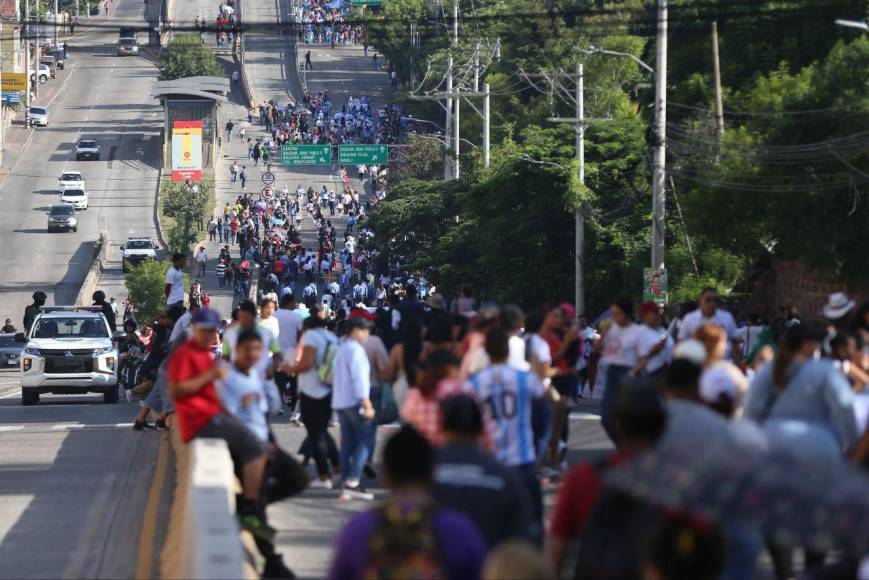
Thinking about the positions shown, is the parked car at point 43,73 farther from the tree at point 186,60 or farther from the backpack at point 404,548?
the backpack at point 404,548

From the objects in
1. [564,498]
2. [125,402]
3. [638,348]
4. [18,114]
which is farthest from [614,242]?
[18,114]

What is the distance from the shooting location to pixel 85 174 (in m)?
103

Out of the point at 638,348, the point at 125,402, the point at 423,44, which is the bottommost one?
the point at 125,402

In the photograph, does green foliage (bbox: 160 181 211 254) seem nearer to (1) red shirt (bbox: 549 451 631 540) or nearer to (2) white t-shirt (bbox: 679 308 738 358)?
(2) white t-shirt (bbox: 679 308 738 358)

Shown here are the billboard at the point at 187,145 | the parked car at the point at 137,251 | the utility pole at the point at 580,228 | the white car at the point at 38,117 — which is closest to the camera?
the utility pole at the point at 580,228

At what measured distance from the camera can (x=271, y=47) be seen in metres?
137

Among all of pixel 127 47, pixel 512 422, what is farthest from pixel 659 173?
pixel 127 47

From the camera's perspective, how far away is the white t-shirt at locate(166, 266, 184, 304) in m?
26.7

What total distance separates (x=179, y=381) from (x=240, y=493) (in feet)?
2.96

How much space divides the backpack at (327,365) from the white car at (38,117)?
100 metres

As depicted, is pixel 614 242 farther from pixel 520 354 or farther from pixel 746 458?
pixel 746 458

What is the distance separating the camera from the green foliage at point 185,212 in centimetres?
8256

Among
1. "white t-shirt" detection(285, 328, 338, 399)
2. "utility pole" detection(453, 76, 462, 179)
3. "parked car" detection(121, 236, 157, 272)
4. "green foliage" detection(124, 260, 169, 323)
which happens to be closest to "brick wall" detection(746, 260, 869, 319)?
"white t-shirt" detection(285, 328, 338, 399)

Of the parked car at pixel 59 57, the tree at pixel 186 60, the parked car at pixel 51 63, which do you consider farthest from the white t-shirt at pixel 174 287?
the parked car at pixel 59 57
